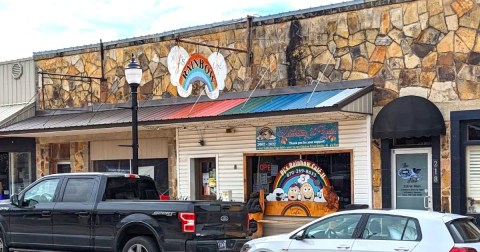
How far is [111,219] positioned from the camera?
41.7 feet

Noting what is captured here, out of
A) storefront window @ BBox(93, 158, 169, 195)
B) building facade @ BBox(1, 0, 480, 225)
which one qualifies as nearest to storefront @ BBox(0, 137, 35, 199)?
building facade @ BBox(1, 0, 480, 225)

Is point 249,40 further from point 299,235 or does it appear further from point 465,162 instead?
point 299,235

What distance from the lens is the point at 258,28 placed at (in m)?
18.9

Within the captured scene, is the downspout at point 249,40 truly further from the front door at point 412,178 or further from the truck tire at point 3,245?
the truck tire at point 3,245

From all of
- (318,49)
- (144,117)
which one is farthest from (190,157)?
(318,49)

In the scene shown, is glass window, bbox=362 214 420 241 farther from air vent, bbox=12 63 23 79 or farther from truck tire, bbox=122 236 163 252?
air vent, bbox=12 63 23 79

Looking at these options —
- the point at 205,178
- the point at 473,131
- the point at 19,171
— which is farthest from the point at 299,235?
the point at 19,171

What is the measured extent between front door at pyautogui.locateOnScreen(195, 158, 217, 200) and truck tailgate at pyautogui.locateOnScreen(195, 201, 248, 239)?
23.5 ft

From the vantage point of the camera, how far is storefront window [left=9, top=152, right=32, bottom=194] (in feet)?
80.6

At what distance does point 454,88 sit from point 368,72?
205 centimetres

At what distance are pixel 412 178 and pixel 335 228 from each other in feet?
18.8

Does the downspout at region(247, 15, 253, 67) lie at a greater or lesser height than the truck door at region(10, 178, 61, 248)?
greater

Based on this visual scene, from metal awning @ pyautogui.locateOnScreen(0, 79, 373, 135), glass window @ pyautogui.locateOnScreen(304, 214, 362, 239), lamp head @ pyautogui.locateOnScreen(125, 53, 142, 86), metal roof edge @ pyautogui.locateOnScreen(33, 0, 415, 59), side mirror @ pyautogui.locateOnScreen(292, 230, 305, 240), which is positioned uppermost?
metal roof edge @ pyautogui.locateOnScreen(33, 0, 415, 59)

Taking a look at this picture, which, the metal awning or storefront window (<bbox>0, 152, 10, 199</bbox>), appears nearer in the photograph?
the metal awning
